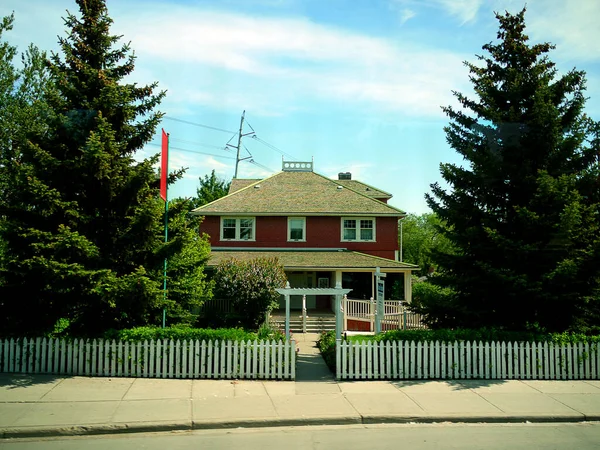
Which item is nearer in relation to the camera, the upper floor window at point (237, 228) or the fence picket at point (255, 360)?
the fence picket at point (255, 360)

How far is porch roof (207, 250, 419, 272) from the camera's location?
26.7 m

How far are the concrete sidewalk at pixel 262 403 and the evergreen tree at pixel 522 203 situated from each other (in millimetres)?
2396

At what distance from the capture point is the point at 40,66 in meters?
17.9

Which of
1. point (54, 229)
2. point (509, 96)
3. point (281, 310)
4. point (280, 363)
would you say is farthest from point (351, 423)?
point (281, 310)

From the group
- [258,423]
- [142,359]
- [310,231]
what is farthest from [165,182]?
[310,231]

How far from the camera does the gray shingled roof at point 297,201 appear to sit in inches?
1183

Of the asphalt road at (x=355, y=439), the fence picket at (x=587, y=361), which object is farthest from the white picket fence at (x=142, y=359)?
the fence picket at (x=587, y=361)

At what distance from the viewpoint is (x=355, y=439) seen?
7.89 metres

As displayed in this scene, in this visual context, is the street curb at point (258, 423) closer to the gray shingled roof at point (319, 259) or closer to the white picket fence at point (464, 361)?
the white picket fence at point (464, 361)

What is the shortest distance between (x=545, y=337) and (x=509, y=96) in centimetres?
682

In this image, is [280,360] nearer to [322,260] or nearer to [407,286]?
[322,260]

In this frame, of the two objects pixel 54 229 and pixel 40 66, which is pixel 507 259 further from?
pixel 40 66

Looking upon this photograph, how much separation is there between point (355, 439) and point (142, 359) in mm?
6068

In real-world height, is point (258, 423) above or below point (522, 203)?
below
